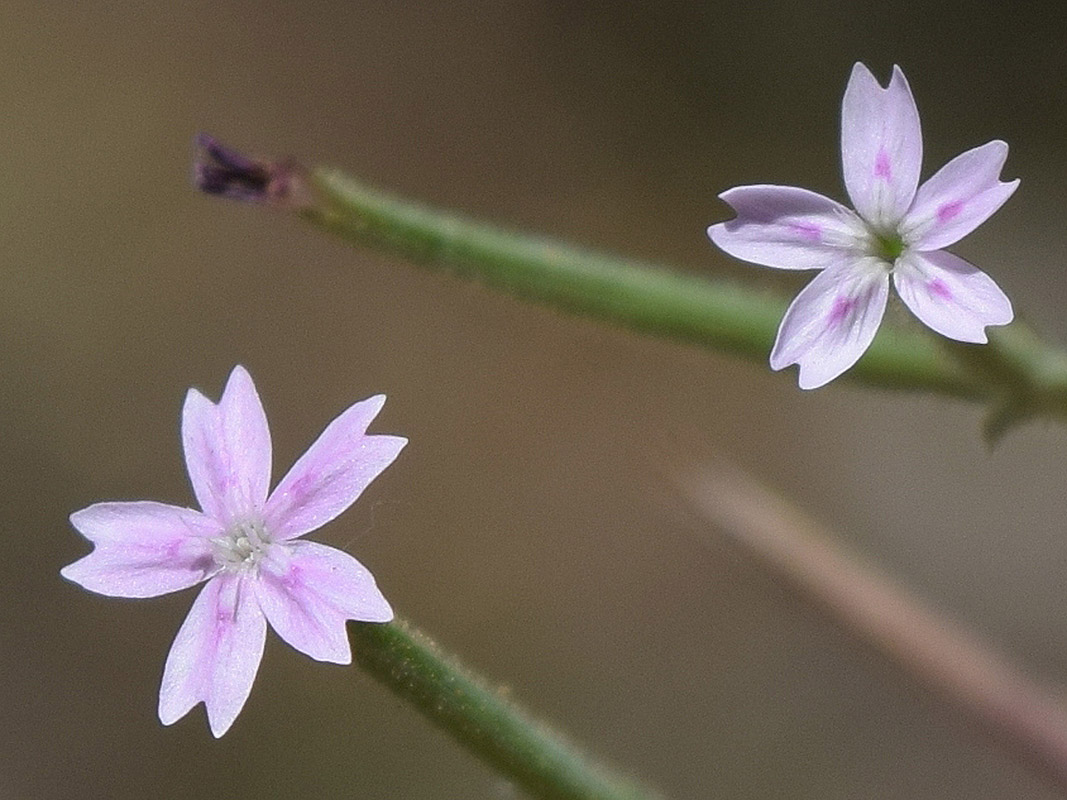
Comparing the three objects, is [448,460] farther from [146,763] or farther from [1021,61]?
[1021,61]

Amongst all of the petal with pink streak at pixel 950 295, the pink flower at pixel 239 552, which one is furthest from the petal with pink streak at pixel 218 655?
the petal with pink streak at pixel 950 295

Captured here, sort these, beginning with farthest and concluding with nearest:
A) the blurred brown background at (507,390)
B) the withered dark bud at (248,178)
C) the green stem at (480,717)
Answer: the blurred brown background at (507,390)
the withered dark bud at (248,178)
the green stem at (480,717)

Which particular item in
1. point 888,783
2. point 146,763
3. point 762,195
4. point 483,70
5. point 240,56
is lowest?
point 146,763

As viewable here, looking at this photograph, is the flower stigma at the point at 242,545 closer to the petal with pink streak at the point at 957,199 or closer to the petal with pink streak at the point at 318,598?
the petal with pink streak at the point at 318,598

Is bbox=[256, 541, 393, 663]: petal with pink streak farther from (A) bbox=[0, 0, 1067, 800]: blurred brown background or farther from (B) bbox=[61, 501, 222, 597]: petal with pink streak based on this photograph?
(A) bbox=[0, 0, 1067, 800]: blurred brown background

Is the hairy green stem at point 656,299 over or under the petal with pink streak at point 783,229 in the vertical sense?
over

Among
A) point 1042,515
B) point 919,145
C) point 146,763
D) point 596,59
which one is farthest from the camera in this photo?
point 596,59

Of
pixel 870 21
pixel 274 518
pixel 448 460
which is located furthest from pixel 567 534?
pixel 274 518
